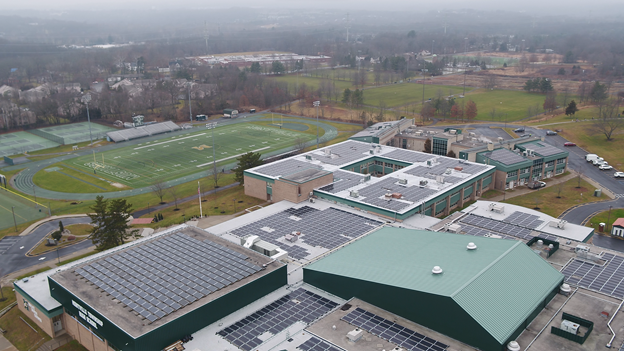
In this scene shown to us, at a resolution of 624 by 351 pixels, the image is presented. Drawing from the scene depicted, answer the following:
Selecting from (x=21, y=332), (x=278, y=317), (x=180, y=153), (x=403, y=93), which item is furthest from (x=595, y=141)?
(x=21, y=332)

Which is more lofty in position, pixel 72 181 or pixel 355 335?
pixel 355 335

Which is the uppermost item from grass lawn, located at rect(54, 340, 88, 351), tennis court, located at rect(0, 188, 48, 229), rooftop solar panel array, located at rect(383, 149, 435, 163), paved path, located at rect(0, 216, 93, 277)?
rooftop solar panel array, located at rect(383, 149, 435, 163)

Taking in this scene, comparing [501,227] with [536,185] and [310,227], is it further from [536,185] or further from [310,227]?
[536,185]

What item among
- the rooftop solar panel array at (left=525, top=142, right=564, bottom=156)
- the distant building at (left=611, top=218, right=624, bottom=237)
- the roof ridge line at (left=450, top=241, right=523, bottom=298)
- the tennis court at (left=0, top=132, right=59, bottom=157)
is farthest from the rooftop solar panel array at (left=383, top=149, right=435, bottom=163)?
the tennis court at (left=0, top=132, right=59, bottom=157)

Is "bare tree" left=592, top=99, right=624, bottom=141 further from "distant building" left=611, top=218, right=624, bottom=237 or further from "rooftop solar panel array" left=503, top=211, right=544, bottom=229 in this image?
"rooftop solar panel array" left=503, top=211, right=544, bottom=229

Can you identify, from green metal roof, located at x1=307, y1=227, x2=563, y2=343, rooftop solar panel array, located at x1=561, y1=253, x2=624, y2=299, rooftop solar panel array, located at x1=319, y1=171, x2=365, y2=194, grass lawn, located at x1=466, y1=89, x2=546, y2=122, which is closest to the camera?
green metal roof, located at x1=307, y1=227, x2=563, y2=343
